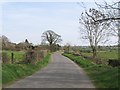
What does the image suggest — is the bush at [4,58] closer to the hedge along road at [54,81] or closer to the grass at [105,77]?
the hedge along road at [54,81]

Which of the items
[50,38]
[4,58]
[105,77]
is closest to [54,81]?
[105,77]

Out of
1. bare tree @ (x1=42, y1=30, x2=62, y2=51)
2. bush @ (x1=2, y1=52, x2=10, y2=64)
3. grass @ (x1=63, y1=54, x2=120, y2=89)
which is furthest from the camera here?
bare tree @ (x1=42, y1=30, x2=62, y2=51)

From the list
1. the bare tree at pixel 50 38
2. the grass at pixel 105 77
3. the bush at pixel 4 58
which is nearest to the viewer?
the grass at pixel 105 77

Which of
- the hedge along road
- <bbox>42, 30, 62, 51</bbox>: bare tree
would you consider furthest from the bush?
<bbox>42, 30, 62, 51</bbox>: bare tree

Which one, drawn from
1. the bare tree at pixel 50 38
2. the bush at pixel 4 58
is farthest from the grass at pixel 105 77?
the bare tree at pixel 50 38

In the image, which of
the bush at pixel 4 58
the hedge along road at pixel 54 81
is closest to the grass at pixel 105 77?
the hedge along road at pixel 54 81

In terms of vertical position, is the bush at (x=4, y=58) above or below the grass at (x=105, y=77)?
above

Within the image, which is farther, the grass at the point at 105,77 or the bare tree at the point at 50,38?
the bare tree at the point at 50,38

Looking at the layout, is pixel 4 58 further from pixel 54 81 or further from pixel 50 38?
pixel 50 38

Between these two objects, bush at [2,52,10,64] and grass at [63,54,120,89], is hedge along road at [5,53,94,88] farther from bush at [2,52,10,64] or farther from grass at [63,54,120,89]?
bush at [2,52,10,64]

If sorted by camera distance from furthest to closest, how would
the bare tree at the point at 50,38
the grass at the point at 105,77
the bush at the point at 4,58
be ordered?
1. the bare tree at the point at 50,38
2. the bush at the point at 4,58
3. the grass at the point at 105,77

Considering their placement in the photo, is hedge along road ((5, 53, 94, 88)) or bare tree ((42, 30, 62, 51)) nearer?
hedge along road ((5, 53, 94, 88))

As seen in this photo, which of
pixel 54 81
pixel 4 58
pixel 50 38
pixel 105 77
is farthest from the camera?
pixel 50 38

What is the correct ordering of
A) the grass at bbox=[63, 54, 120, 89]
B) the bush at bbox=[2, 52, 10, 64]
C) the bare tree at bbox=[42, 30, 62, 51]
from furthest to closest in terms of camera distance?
the bare tree at bbox=[42, 30, 62, 51] → the bush at bbox=[2, 52, 10, 64] → the grass at bbox=[63, 54, 120, 89]
